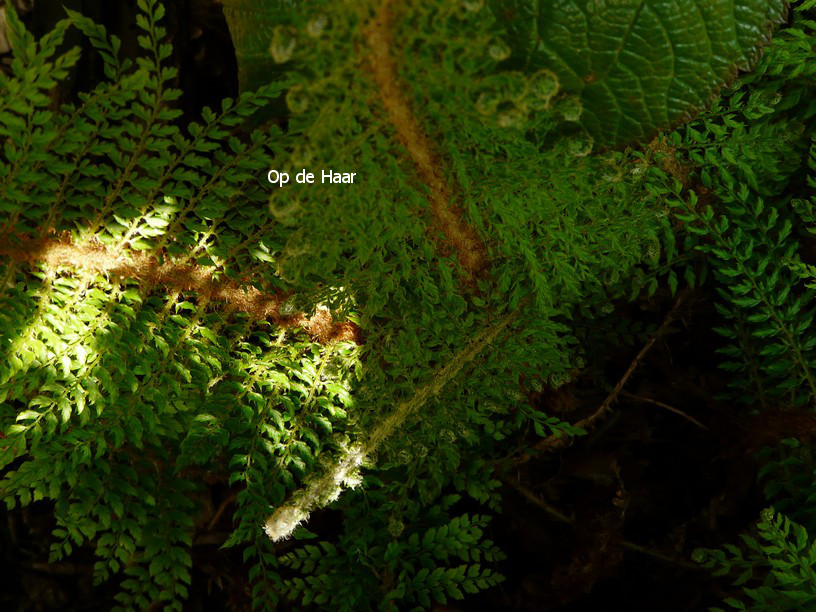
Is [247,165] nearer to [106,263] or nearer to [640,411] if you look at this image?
[106,263]

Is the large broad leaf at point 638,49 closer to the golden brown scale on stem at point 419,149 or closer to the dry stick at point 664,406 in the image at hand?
the golden brown scale on stem at point 419,149

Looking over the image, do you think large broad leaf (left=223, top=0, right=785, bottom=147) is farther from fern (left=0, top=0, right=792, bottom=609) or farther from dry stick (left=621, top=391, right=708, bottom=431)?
dry stick (left=621, top=391, right=708, bottom=431)

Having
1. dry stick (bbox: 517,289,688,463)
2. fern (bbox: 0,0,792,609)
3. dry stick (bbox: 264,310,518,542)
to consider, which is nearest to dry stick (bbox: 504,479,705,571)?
dry stick (bbox: 517,289,688,463)

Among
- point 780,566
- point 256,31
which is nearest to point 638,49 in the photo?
point 256,31

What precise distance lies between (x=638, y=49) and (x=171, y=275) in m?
0.88

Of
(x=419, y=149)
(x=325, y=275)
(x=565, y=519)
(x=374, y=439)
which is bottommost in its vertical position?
(x=565, y=519)

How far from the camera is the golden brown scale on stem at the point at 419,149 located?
828mm

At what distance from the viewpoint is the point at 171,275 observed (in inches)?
49.1

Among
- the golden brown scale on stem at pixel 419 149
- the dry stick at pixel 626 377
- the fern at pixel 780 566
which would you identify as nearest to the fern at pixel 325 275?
the golden brown scale on stem at pixel 419 149

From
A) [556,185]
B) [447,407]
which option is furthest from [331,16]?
[447,407]

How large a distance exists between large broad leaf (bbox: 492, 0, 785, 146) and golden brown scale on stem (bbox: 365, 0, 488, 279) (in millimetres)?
201

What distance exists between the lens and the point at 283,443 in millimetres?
1363

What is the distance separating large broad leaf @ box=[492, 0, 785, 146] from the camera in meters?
0.98

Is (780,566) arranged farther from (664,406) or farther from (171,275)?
(171,275)
